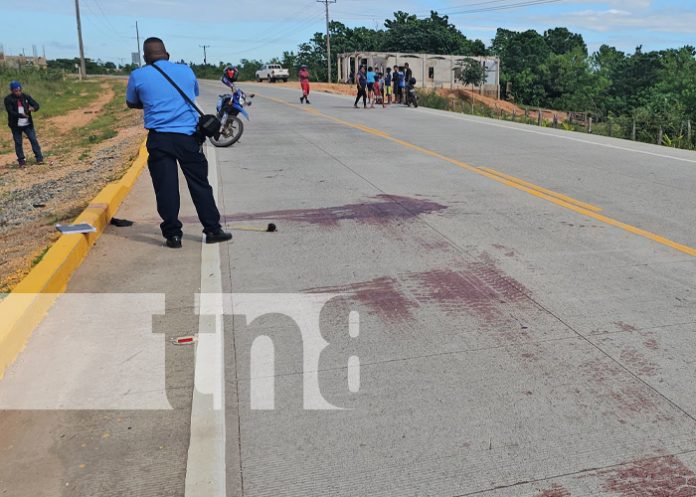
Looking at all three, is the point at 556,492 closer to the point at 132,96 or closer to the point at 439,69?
the point at 132,96

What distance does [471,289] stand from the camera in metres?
5.48

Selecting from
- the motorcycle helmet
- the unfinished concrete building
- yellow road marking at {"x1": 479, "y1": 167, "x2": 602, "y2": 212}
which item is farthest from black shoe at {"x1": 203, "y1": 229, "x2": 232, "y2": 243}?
the unfinished concrete building

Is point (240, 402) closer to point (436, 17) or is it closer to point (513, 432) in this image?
point (513, 432)

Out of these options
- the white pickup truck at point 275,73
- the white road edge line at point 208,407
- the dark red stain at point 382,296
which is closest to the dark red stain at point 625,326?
the dark red stain at point 382,296

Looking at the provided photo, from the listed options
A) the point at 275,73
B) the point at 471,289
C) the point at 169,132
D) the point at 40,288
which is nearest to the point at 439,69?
the point at 275,73

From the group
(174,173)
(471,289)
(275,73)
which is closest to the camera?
(471,289)

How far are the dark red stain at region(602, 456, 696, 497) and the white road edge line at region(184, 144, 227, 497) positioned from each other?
1753 millimetres

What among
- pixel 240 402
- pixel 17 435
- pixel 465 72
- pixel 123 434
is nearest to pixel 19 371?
pixel 17 435

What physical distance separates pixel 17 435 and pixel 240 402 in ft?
3.77

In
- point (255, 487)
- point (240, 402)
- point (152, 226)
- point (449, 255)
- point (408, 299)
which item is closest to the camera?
point (255, 487)

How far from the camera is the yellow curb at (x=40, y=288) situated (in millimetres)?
4492

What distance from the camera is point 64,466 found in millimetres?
3279

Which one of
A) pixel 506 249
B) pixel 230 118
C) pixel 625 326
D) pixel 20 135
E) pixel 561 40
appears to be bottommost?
pixel 625 326

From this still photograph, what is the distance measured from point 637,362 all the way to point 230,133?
39.9 ft
